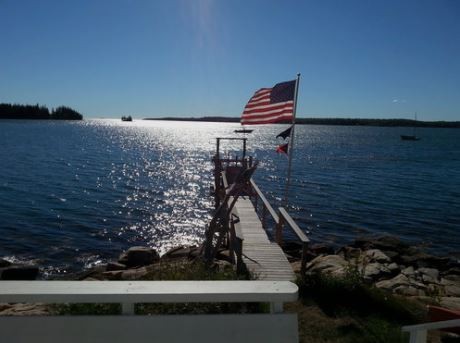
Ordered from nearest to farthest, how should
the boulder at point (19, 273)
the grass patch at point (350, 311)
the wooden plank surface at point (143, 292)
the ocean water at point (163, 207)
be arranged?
the wooden plank surface at point (143, 292), the grass patch at point (350, 311), the boulder at point (19, 273), the ocean water at point (163, 207)

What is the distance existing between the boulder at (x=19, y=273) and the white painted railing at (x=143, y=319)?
12334 mm

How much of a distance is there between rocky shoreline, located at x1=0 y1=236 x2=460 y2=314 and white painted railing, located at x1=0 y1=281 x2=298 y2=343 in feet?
17.9

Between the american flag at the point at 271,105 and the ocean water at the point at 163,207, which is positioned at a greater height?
the american flag at the point at 271,105

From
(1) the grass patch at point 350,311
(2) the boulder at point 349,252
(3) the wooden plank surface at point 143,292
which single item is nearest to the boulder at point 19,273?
(1) the grass patch at point 350,311

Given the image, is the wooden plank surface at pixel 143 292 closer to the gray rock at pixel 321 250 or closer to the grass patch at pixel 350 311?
the grass patch at pixel 350 311

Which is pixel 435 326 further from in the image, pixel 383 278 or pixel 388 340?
pixel 383 278

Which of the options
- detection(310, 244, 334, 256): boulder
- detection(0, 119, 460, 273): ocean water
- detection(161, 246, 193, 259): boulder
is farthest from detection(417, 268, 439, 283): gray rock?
detection(161, 246, 193, 259): boulder

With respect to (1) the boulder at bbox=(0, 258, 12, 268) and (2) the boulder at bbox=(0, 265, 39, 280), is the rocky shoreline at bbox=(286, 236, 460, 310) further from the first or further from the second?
(1) the boulder at bbox=(0, 258, 12, 268)

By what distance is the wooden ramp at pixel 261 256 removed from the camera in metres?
8.69

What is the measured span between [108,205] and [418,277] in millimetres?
19774

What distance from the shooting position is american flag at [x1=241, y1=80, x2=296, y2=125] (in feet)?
34.1

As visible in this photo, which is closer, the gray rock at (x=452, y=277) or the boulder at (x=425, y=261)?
the gray rock at (x=452, y=277)

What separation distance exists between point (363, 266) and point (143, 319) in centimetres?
806

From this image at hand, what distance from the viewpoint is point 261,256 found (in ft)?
32.3
